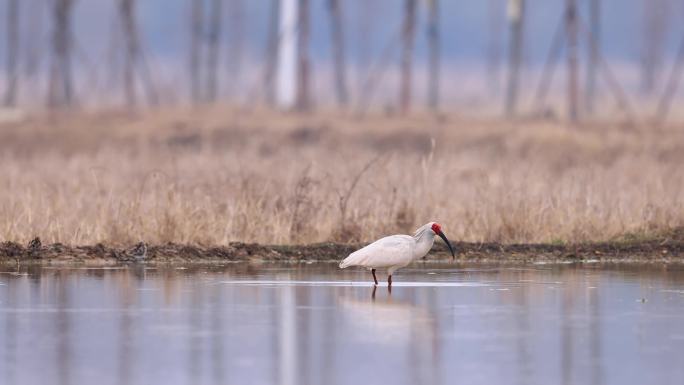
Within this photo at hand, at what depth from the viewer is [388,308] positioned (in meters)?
13.8

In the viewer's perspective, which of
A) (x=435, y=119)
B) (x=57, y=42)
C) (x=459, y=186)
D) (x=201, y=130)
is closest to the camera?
(x=459, y=186)

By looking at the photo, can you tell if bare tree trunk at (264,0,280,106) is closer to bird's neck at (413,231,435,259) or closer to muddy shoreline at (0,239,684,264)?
muddy shoreline at (0,239,684,264)

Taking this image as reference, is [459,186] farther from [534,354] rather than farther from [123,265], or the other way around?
[534,354]

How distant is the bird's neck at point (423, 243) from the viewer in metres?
15.4

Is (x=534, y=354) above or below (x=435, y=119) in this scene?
below

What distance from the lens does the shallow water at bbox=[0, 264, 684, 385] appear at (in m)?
10.4

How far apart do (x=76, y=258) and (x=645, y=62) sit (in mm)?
81604

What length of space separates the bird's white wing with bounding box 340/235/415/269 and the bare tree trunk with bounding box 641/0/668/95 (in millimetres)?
76314

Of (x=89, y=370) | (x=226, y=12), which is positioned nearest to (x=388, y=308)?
(x=89, y=370)

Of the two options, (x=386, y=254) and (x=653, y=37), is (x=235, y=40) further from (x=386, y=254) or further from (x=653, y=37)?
(x=386, y=254)

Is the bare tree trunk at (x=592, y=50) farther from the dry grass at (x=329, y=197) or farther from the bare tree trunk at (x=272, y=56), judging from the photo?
the bare tree trunk at (x=272, y=56)

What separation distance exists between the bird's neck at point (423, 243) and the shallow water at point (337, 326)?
1.10ft

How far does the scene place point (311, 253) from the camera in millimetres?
18844

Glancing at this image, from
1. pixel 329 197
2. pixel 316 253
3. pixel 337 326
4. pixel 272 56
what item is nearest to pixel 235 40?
pixel 272 56
